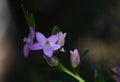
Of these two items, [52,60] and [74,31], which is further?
[74,31]

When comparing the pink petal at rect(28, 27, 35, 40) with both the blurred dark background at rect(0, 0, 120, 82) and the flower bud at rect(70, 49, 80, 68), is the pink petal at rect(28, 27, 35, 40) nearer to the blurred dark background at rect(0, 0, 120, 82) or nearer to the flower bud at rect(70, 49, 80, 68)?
the flower bud at rect(70, 49, 80, 68)

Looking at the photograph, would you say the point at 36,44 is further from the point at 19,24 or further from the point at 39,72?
the point at 19,24

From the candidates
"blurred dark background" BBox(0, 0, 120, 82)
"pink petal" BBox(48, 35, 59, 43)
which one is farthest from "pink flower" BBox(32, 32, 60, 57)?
"blurred dark background" BBox(0, 0, 120, 82)

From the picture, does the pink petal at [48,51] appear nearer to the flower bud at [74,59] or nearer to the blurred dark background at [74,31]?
the flower bud at [74,59]

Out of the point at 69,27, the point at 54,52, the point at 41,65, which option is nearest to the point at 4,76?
the point at 41,65

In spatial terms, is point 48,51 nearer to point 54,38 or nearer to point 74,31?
point 54,38

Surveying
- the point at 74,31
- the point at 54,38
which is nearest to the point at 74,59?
the point at 54,38
